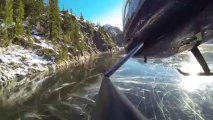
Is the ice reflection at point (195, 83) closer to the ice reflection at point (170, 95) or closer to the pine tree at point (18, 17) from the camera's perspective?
the ice reflection at point (170, 95)

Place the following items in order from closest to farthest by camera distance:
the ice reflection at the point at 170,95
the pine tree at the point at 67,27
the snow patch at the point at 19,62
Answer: the ice reflection at the point at 170,95
the snow patch at the point at 19,62
the pine tree at the point at 67,27

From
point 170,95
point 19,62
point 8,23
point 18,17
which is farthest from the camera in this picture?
point 18,17

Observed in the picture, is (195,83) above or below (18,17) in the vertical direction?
below

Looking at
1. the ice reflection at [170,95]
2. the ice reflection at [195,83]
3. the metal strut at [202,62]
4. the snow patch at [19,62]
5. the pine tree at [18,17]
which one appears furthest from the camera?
the pine tree at [18,17]

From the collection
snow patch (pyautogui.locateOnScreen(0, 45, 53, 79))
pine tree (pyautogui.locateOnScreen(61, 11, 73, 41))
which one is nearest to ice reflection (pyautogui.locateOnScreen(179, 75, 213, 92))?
snow patch (pyautogui.locateOnScreen(0, 45, 53, 79))

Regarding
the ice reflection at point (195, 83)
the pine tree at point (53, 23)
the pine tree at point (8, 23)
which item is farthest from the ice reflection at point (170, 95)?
the pine tree at point (53, 23)

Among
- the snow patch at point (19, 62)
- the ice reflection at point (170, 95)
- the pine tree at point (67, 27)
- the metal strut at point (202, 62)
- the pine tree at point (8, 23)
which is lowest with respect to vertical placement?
the ice reflection at point (170, 95)

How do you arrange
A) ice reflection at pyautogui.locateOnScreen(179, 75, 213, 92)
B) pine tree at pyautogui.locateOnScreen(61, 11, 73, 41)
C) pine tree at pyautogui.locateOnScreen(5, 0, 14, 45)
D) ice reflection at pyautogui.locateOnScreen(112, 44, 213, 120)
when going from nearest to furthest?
ice reflection at pyautogui.locateOnScreen(112, 44, 213, 120) < ice reflection at pyautogui.locateOnScreen(179, 75, 213, 92) < pine tree at pyautogui.locateOnScreen(5, 0, 14, 45) < pine tree at pyautogui.locateOnScreen(61, 11, 73, 41)

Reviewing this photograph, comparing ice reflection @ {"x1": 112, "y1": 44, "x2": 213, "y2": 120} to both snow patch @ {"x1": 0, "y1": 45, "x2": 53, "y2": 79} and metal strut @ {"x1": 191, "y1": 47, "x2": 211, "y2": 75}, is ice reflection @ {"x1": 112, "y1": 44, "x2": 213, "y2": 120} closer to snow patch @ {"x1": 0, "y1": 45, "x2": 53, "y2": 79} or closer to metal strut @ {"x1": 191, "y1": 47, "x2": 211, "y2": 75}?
metal strut @ {"x1": 191, "y1": 47, "x2": 211, "y2": 75}

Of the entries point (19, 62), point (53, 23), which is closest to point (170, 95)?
point (19, 62)

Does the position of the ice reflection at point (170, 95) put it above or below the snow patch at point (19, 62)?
below

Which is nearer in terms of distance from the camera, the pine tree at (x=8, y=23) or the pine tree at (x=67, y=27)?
the pine tree at (x=8, y=23)

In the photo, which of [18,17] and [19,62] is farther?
[18,17]

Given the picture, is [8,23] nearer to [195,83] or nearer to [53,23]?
[53,23]
